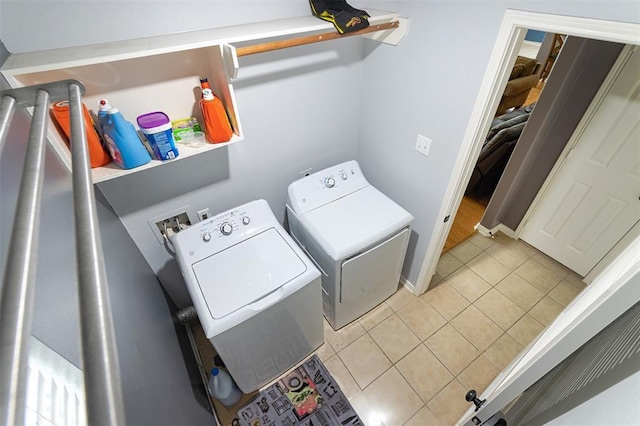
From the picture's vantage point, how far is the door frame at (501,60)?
0.89m

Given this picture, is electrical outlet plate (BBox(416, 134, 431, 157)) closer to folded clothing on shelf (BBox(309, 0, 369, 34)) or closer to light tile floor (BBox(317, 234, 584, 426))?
folded clothing on shelf (BBox(309, 0, 369, 34))

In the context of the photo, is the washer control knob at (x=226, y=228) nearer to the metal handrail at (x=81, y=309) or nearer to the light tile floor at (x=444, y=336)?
the light tile floor at (x=444, y=336)

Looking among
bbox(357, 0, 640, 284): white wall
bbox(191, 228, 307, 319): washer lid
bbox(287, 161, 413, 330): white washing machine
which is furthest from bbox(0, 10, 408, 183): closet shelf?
bbox(287, 161, 413, 330): white washing machine

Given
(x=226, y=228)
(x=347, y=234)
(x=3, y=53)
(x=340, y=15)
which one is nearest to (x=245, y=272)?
(x=226, y=228)

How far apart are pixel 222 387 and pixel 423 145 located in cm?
181

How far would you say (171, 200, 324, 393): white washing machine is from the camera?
129 cm

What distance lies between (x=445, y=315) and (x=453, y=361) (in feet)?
1.11

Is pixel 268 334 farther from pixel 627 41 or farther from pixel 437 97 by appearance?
pixel 627 41

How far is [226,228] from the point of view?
60.9 inches

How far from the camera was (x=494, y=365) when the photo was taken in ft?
6.17

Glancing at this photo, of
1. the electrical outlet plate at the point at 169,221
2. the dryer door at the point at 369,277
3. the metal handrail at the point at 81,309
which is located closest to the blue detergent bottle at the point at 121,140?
the electrical outlet plate at the point at 169,221

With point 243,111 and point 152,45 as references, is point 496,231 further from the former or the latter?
point 152,45

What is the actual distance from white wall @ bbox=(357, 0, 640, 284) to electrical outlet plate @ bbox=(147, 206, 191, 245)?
130cm

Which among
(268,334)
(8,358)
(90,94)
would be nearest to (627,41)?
(8,358)
